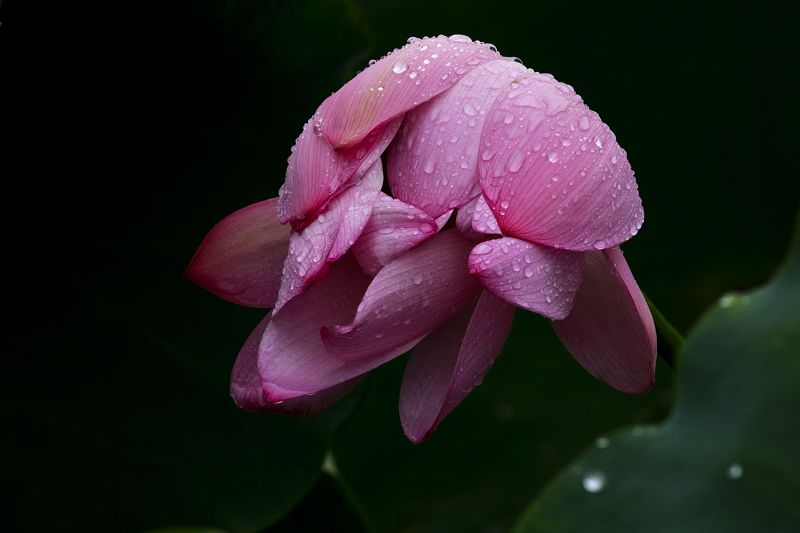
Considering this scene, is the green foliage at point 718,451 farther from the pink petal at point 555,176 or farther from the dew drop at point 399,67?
the dew drop at point 399,67

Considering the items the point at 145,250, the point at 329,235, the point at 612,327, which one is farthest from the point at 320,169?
the point at 145,250

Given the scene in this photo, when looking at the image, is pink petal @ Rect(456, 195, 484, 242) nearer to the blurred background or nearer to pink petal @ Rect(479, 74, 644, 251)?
pink petal @ Rect(479, 74, 644, 251)

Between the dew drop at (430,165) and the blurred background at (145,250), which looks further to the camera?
the blurred background at (145,250)

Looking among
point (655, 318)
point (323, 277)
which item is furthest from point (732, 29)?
point (323, 277)

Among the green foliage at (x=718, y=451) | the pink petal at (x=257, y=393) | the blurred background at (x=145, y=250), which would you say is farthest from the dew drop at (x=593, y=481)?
the blurred background at (x=145, y=250)

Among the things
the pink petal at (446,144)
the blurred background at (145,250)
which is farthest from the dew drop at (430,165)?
the blurred background at (145,250)

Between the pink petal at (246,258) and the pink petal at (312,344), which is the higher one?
the pink petal at (246,258)

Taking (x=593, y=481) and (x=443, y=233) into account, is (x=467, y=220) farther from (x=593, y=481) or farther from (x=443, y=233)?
(x=593, y=481)

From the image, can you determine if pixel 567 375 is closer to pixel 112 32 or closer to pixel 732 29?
pixel 732 29

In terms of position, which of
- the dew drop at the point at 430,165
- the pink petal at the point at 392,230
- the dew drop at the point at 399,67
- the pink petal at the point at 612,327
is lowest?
the pink petal at the point at 612,327
